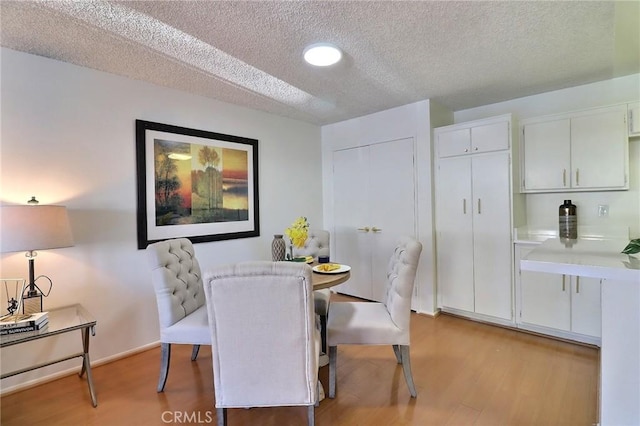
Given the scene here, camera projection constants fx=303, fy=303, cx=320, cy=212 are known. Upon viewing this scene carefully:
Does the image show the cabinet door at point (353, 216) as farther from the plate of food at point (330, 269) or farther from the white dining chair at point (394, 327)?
the white dining chair at point (394, 327)

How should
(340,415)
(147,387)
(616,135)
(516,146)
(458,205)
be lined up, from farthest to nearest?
(458,205) < (516,146) < (616,135) < (147,387) < (340,415)

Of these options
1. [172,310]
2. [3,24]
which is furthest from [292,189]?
[3,24]

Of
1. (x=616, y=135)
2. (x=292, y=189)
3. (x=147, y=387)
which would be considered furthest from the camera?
(x=292, y=189)

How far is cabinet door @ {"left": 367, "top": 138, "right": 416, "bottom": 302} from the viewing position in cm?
352

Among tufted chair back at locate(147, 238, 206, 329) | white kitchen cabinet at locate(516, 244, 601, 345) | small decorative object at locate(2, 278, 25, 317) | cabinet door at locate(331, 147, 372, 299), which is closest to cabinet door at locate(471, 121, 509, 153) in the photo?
white kitchen cabinet at locate(516, 244, 601, 345)

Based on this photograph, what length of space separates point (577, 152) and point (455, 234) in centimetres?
130

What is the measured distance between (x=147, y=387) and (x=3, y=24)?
2488 mm

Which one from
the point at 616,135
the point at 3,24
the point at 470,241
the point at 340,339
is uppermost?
the point at 3,24

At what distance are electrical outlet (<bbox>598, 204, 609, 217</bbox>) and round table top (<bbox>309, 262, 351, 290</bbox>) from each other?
8.45 feet

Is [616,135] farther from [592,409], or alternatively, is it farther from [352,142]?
[352,142]

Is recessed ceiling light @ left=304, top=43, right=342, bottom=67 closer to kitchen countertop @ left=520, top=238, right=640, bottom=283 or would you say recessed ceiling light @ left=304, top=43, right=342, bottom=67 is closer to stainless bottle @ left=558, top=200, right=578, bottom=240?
kitchen countertop @ left=520, top=238, right=640, bottom=283

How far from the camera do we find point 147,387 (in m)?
2.13

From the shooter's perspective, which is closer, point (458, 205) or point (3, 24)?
point (3, 24)

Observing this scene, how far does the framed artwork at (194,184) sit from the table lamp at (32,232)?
0.71 metres
